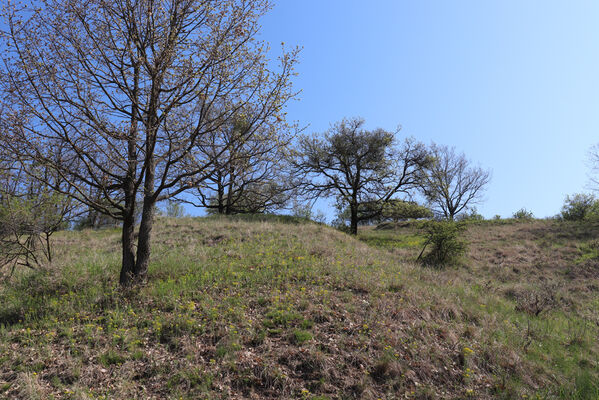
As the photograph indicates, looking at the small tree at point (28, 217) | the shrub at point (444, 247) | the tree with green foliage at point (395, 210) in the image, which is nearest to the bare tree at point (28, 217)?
the small tree at point (28, 217)

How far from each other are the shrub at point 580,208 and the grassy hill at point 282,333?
1666cm

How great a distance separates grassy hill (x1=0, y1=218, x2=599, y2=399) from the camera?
5.79 metres

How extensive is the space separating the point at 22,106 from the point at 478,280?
1647 centimetres

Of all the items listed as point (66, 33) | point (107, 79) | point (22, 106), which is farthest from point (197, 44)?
point (22, 106)

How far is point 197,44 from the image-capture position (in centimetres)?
893

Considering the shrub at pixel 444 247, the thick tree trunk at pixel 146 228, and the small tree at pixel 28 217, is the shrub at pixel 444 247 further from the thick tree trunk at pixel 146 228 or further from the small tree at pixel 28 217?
the small tree at pixel 28 217

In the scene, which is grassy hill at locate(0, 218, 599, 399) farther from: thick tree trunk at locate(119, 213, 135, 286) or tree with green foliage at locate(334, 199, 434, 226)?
tree with green foliage at locate(334, 199, 434, 226)

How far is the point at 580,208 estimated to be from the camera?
2566 centimetres

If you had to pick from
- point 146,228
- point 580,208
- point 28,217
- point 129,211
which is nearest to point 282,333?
point 146,228

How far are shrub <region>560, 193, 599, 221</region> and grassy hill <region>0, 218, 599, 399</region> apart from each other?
16.7 meters

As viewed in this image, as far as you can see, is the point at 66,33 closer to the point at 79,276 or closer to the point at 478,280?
the point at 79,276

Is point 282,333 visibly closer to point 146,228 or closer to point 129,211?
point 146,228

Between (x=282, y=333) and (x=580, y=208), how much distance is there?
29.0 metres

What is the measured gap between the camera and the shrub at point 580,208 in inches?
985
